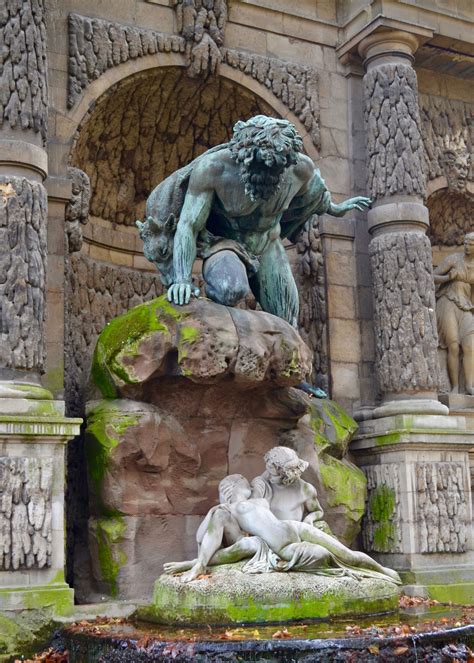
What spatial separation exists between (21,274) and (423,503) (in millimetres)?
4834

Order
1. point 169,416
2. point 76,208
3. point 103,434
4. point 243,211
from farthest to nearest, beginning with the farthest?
1. point 76,208
2. point 243,211
3. point 169,416
4. point 103,434

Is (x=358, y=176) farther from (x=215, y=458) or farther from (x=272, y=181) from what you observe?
(x=215, y=458)

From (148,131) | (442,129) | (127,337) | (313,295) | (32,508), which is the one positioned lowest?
(32,508)

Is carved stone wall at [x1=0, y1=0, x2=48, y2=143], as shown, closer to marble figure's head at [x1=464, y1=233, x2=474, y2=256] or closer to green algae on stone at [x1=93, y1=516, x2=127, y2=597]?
green algae on stone at [x1=93, y1=516, x2=127, y2=597]

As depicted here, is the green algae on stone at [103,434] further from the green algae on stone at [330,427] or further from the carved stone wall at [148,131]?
the carved stone wall at [148,131]

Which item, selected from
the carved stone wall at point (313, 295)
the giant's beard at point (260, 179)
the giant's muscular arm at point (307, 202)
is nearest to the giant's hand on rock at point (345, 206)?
the giant's muscular arm at point (307, 202)

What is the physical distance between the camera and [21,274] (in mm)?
8570

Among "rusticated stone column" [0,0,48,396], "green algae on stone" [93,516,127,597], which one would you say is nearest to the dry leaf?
"green algae on stone" [93,516,127,597]

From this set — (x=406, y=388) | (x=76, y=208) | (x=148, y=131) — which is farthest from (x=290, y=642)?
(x=148, y=131)

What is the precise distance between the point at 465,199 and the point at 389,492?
14.9 feet

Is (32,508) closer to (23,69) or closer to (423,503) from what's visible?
(23,69)

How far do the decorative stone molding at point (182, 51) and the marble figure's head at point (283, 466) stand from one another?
179 inches

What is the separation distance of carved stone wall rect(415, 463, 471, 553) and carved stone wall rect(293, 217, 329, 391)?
5.72 feet

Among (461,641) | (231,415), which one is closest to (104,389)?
(231,415)
